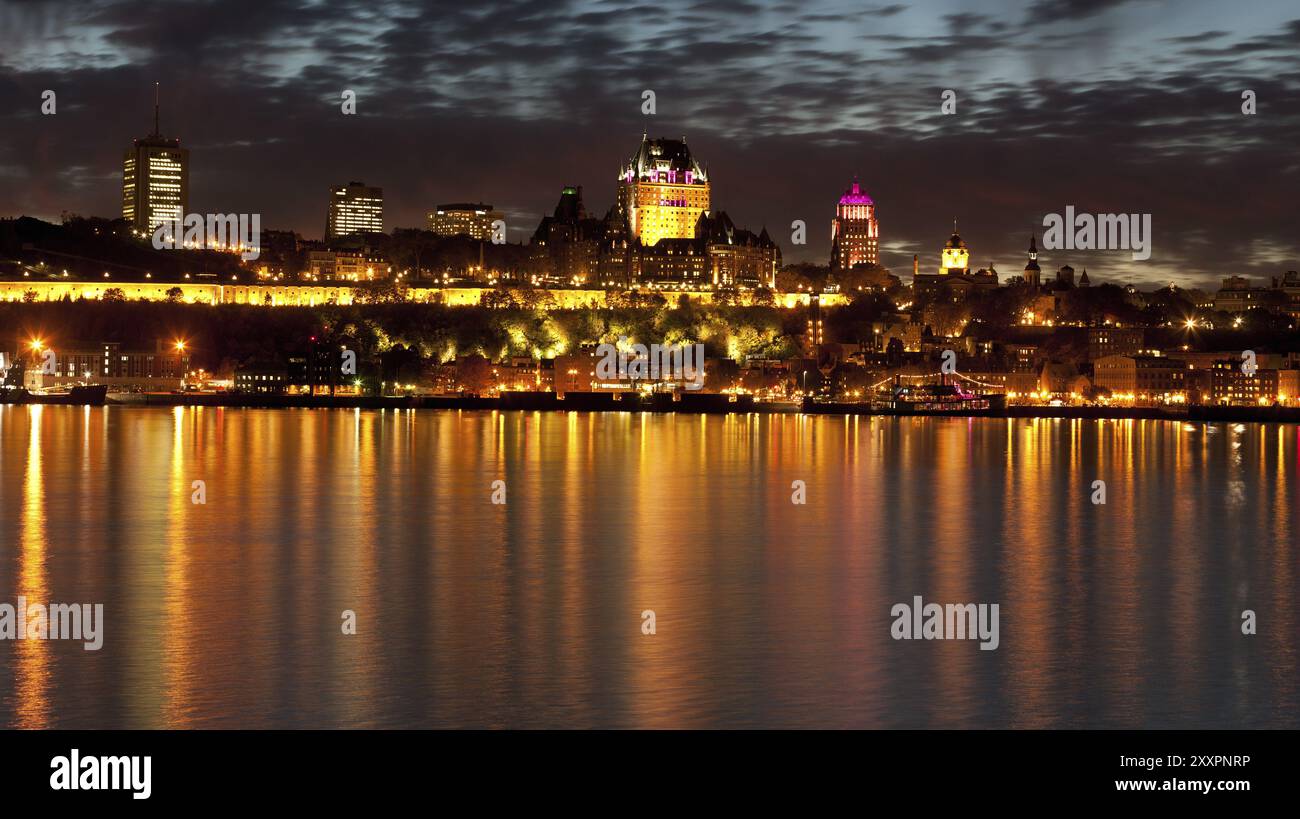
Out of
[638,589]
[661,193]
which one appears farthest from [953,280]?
[638,589]

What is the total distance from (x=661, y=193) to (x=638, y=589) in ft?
348

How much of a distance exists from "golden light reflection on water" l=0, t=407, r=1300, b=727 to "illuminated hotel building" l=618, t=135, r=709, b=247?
277 ft

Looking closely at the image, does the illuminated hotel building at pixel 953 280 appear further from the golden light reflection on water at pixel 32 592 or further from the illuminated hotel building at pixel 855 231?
the golden light reflection on water at pixel 32 592

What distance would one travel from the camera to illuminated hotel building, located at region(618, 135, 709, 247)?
12075cm

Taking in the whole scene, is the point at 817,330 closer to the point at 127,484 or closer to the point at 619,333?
the point at 619,333

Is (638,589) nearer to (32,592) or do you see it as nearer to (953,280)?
(32,592)

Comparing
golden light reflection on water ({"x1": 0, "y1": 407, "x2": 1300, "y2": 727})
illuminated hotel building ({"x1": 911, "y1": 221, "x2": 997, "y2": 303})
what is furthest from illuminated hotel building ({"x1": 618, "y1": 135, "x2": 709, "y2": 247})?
golden light reflection on water ({"x1": 0, "y1": 407, "x2": 1300, "y2": 727})

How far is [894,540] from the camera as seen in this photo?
2212 cm

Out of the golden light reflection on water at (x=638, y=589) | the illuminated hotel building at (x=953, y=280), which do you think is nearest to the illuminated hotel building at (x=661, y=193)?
the illuminated hotel building at (x=953, y=280)

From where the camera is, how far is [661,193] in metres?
122

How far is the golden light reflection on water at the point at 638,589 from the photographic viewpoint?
38.5 ft

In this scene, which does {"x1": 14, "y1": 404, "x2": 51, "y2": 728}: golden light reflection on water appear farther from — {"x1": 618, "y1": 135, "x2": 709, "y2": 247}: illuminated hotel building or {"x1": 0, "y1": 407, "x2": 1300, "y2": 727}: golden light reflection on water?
{"x1": 618, "y1": 135, "x2": 709, "y2": 247}: illuminated hotel building

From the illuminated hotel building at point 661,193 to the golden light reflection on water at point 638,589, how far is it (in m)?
84.6
